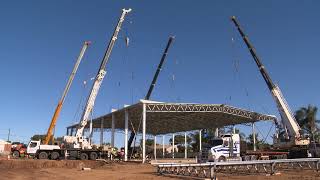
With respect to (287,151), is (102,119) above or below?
above

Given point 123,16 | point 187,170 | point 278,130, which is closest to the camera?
point 187,170

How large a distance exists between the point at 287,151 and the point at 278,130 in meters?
10.3

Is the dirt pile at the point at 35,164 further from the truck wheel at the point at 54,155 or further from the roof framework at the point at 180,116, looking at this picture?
the roof framework at the point at 180,116

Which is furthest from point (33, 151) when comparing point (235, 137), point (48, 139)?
point (235, 137)

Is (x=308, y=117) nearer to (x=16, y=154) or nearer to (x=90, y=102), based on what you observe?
(x=90, y=102)

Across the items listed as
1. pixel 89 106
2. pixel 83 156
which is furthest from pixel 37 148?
pixel 89 106

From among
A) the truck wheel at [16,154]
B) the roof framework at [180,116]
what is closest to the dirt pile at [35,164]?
the truck wheel at [16,154]

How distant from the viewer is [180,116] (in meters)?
64.8

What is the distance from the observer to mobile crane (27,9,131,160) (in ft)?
150

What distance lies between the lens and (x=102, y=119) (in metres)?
66.6

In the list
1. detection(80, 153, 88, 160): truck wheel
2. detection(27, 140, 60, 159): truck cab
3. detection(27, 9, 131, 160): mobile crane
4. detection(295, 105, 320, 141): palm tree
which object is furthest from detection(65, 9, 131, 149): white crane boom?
detection(295, 105, 320, 141): palm tree

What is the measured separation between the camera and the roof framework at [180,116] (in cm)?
5453

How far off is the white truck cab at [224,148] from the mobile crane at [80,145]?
1688 centimetres

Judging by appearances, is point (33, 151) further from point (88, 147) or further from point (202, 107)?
point (202, 107)
